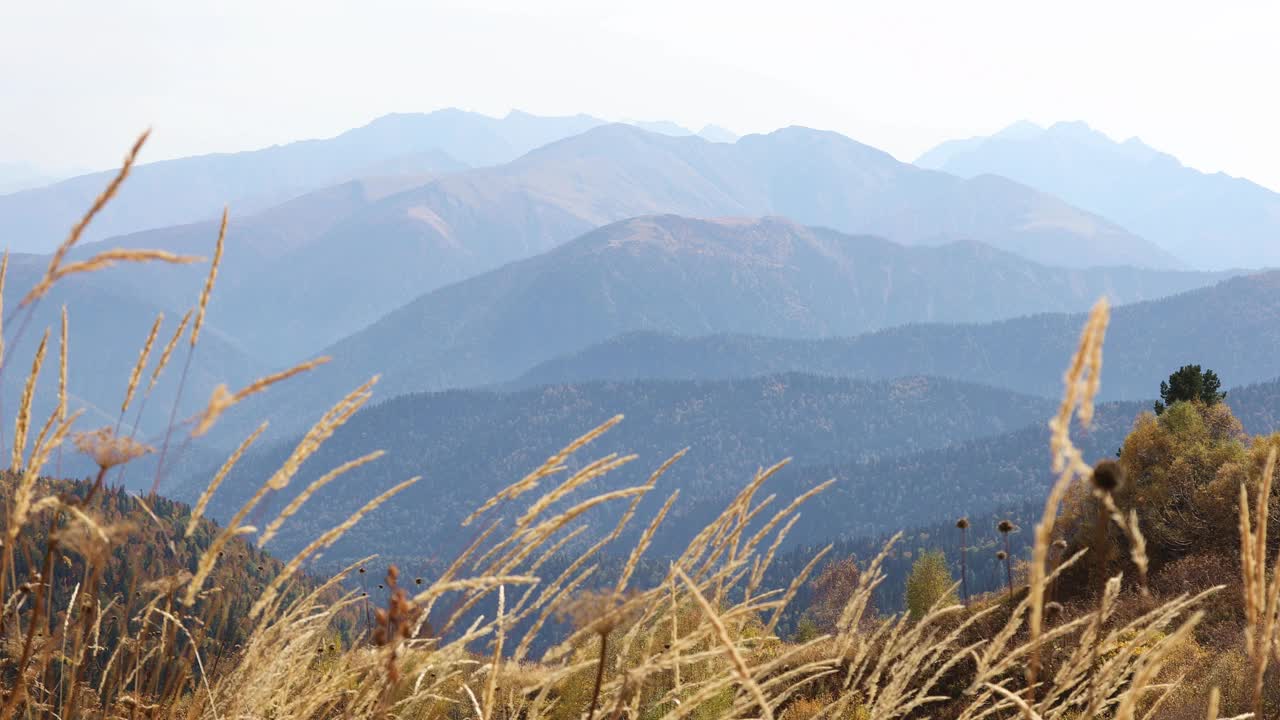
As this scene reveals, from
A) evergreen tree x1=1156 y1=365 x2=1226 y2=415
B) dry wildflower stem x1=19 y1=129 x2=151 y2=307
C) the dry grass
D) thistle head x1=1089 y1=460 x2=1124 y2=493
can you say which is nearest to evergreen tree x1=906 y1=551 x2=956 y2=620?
evergreen tree x1=1156 y1=365 x2=1226 y2=415

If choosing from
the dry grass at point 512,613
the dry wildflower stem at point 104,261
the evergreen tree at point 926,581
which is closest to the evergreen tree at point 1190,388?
the evergreen tree at point 926,581

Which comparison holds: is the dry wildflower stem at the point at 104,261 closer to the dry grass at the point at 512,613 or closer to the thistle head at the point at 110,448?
the dry grass at the point at 512,613

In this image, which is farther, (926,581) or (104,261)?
(926,581)

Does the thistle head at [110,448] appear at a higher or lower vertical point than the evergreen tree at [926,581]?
higher

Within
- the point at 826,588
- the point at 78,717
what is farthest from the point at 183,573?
the point at 826,588

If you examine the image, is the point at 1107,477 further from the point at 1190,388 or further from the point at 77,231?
the point at 1190,388

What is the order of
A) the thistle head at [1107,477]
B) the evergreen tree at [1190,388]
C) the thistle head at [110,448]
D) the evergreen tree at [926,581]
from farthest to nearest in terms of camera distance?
the evergreen tree at [926,581] → the evergreen tree at [1190,388] → the thistle head at [110,448] → the thistle head at [1107,477]

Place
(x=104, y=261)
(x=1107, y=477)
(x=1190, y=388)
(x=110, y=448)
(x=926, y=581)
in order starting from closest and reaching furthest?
(x=1107, y=477)
(x=104, y=261)
(x=110, y=448)
(x=1190, y=388)
(x=926, y=581)

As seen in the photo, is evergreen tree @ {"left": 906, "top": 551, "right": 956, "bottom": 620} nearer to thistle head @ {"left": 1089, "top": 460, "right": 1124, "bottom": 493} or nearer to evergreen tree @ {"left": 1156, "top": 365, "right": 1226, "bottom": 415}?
evergreen tree @ {"left": 1156, "top": 365, "right": 1226, "bottom": 415}

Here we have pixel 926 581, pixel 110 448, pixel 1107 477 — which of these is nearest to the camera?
pixel 1107 477

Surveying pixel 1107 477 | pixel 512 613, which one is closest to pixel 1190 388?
pixel 512 613

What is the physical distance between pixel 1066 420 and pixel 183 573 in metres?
1.87

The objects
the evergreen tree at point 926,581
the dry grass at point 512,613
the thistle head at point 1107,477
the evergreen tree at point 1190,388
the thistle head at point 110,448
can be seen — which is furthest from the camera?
the evergreen tree at point 926,581

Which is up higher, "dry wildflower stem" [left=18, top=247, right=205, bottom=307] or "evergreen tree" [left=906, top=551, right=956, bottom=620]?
"dry wildflower stem" [left=18, top=247, right=205, bottom=307]
